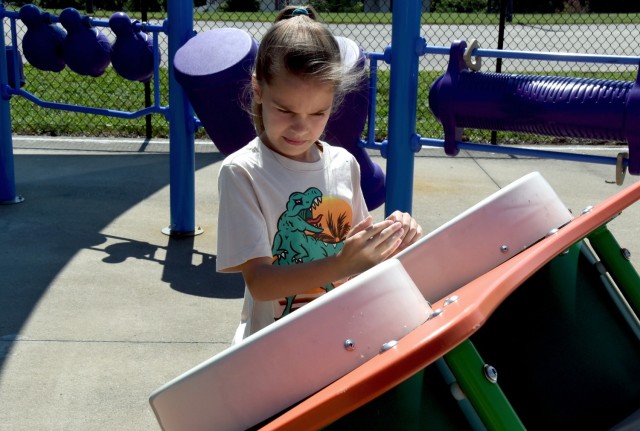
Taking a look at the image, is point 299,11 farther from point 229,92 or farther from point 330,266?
point 229,92

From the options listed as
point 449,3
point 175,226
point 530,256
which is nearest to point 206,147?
point 175,226

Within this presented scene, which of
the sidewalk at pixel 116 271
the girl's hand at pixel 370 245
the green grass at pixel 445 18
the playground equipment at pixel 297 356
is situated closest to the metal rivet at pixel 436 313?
the playground equipment at pixel 297 356

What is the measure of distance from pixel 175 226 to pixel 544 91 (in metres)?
2.15

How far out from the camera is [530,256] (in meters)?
1.39

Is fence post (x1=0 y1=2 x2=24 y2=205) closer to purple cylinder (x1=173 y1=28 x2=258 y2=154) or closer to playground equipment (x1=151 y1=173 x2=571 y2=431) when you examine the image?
purple cylinder (x1=173 y1=28 x2=258 y2=154)

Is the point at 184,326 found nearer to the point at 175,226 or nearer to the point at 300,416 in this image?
the point at 175,226

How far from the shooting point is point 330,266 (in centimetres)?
162

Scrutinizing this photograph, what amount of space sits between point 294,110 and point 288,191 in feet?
0.54

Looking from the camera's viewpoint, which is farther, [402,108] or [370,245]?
[402,108]

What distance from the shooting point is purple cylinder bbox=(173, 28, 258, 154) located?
3.63 m

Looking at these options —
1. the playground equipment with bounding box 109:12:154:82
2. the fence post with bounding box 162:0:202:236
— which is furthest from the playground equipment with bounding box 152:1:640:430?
the playground equipment with bounding box 109:12:154:82

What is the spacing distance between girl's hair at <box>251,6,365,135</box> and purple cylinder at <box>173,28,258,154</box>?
1.79 m

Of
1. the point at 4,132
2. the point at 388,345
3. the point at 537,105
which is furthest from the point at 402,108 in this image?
the point at 4,132

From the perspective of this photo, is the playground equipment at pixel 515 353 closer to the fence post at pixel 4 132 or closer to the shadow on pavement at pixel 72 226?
the shadow on pavement at pixel 72 226
